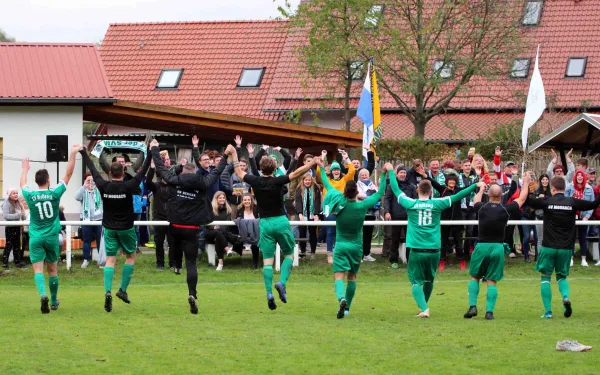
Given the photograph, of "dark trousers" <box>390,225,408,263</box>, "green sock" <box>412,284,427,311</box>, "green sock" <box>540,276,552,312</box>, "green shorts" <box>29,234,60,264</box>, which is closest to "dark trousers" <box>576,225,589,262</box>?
"dark trousers" <box>390,225,408,263</box>

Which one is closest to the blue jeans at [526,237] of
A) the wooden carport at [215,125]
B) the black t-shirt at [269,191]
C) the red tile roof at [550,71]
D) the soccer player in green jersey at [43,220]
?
the wooden carport at [215,125]

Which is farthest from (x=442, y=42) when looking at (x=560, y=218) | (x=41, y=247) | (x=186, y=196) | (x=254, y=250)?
(x=41, y=247)

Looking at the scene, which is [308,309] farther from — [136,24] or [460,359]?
[136,24]

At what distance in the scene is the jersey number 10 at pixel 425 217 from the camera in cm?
1402

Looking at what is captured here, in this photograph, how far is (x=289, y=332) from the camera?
12484 mm

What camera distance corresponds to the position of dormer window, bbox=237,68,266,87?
41.9 metres

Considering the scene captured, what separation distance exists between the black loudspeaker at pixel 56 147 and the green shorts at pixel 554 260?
12.5 meters

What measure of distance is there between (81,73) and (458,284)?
35.3ft

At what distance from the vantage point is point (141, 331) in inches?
496

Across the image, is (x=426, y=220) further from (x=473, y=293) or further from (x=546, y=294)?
(x=546, y=294)

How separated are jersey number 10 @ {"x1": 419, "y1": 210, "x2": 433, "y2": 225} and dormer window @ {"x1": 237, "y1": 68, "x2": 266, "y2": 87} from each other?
28.2 metres

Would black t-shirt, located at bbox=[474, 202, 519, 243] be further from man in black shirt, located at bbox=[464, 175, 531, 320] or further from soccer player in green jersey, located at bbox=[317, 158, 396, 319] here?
soccer player in green jersey, located at bbox=[317, 158, 396, 319]

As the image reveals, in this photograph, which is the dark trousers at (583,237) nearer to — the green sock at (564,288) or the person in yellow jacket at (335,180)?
the person in yellow jacket at (335,180)

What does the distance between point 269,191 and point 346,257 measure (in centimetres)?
133
